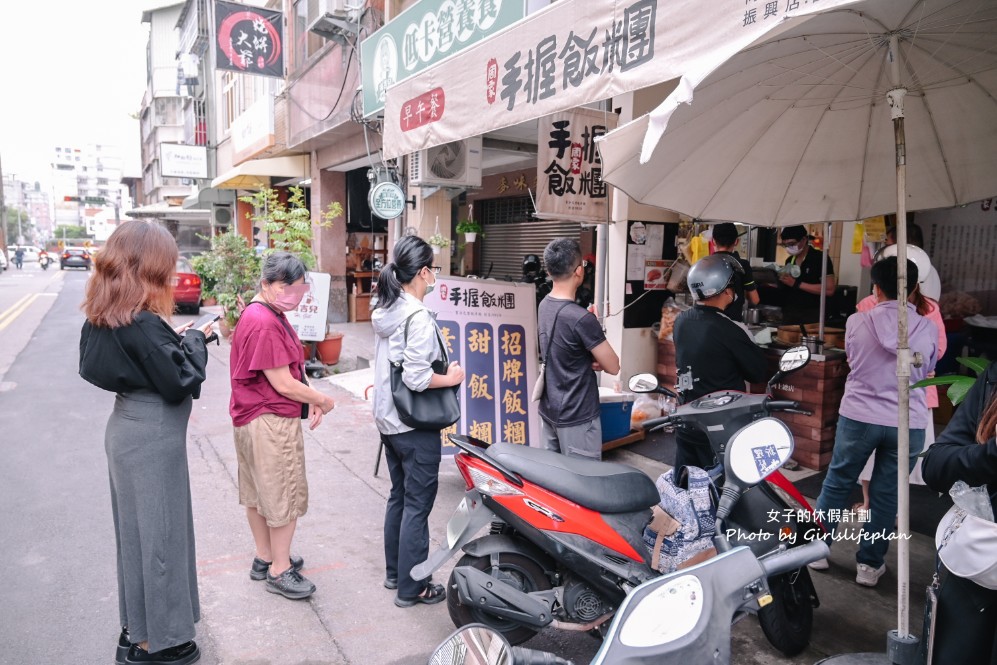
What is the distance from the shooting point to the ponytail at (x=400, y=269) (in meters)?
3.27

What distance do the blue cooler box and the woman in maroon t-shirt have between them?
2.57 m

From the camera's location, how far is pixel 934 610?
194 centimetres

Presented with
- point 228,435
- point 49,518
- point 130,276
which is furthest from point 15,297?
point 130,276

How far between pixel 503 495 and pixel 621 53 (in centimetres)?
234

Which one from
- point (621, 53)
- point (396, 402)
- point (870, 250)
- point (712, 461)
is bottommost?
point (712, 461)

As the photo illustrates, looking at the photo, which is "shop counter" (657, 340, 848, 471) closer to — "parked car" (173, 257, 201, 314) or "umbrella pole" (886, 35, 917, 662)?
"umbrella pole" (886, 35, 917, 662)

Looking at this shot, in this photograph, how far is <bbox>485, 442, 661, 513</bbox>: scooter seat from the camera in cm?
268

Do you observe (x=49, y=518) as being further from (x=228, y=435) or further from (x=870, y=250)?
(x=870, y=250)

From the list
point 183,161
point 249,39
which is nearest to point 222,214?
point 183,161

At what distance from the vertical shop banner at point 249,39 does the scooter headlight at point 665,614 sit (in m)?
13.0

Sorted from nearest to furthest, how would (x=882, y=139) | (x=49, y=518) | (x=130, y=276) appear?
(x=130, y=276)
(x=882, y=139)
(x=49, y=518)

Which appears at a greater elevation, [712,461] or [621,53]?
[621,53]

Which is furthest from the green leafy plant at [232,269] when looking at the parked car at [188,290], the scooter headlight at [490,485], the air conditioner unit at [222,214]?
the air conditioner unit at [222,214]

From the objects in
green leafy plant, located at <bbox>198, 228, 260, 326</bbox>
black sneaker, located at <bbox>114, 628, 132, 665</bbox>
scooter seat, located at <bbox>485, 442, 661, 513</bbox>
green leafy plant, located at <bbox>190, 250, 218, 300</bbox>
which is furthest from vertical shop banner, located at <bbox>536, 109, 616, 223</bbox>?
green leafy plant, located at <bbox>190, 250, 218, 300</bbox>
